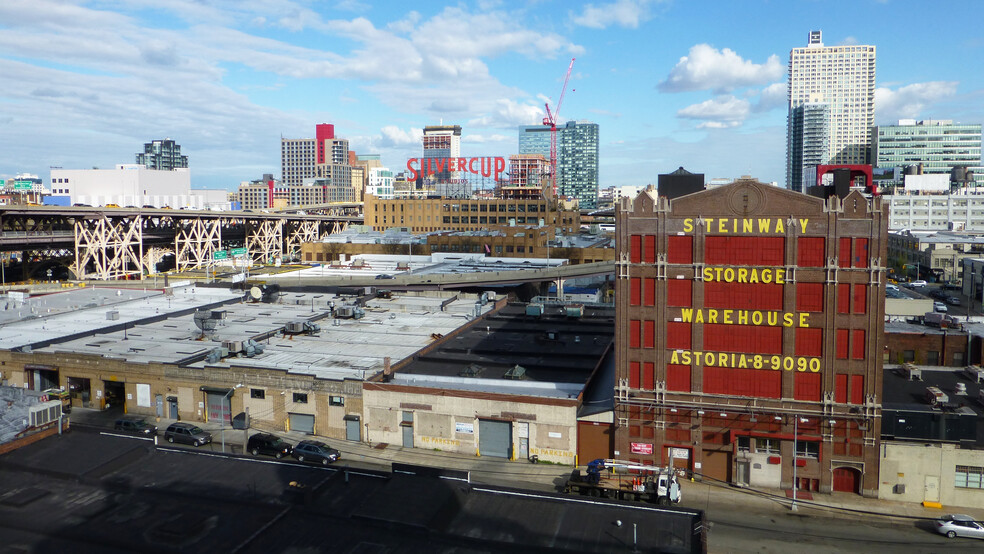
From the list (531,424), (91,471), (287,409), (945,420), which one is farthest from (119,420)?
(945,420)

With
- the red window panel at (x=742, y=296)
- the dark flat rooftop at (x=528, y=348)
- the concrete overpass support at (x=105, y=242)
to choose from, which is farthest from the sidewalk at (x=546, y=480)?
the concrete overpass support at (x=105, y=242)

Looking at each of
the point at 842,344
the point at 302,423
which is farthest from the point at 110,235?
the point at 842,344

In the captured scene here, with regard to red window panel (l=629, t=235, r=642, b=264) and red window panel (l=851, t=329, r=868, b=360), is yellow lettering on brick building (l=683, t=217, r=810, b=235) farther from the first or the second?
red window panel (l=851, t=329, r=868, b=360)

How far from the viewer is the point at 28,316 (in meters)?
71.2

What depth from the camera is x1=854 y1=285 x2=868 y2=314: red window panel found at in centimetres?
3878

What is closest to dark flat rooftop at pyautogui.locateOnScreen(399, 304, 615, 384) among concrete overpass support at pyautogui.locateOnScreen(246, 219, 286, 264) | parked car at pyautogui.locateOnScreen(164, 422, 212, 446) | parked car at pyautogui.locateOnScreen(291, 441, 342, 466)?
parked car at pyautogui.locateOnScreen(291, 441, 342, 466)

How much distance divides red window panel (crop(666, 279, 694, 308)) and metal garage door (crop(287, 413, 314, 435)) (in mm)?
26834

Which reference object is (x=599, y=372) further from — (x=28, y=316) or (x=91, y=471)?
(x=28, y=316)

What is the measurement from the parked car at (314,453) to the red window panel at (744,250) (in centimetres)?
2670

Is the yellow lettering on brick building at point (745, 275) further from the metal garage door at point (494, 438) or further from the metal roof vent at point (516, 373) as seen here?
the metal garage door at point (494, 438)

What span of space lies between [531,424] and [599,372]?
10.3m

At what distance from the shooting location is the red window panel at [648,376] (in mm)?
42156

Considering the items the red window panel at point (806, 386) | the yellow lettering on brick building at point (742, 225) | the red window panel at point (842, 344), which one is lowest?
the red window panel at point (806, 386)

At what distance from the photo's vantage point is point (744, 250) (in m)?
40.6
